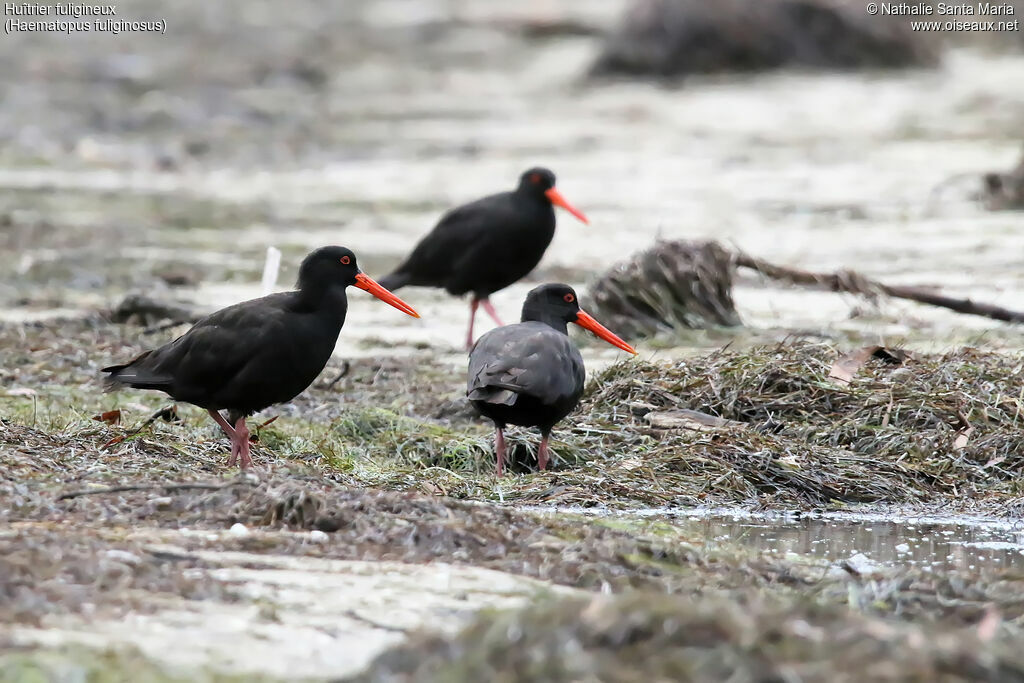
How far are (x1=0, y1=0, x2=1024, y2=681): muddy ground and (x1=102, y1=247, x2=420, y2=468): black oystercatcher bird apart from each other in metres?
0.23

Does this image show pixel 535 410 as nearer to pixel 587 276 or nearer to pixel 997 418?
pixel 997 418

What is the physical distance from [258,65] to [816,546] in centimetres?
1948

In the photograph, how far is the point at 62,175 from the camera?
15.5 meters

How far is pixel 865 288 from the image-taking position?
9062 mm

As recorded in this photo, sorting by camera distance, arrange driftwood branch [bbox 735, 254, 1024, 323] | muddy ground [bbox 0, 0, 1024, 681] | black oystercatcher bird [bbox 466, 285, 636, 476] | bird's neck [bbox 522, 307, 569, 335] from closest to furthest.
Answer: muddy ground [bbox 0, 0, 1024, 681] < black oystercatcher bird [bbox 466, 285, 636, 476] < bird's neck [bbox 522, 307, 569, 335] < driftwood branch [bbox 735, 254, 1024, 323]

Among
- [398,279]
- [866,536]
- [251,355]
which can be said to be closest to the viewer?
[866,536]

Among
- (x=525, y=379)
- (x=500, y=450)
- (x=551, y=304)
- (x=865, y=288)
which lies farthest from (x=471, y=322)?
(x=525, y=379)

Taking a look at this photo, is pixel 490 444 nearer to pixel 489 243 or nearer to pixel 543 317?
pixel 543 317

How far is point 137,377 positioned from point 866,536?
2770 mm

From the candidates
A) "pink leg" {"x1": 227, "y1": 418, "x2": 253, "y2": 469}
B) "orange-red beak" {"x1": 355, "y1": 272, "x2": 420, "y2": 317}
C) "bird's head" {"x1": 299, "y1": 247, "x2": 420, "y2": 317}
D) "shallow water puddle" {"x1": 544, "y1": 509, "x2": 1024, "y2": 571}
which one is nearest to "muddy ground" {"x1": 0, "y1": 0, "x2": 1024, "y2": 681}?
"shallow water puddle" {"x1": 544, "y1": 509, "x2": 1024, "y2": 571}

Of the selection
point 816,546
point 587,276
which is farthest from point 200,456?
point 587,276

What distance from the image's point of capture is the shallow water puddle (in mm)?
5168

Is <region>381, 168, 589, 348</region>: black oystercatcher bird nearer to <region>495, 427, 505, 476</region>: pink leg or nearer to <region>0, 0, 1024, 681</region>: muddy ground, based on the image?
<region>0, 0, 1024, 681</region>: muddy ground

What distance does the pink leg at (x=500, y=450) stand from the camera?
248 inches
